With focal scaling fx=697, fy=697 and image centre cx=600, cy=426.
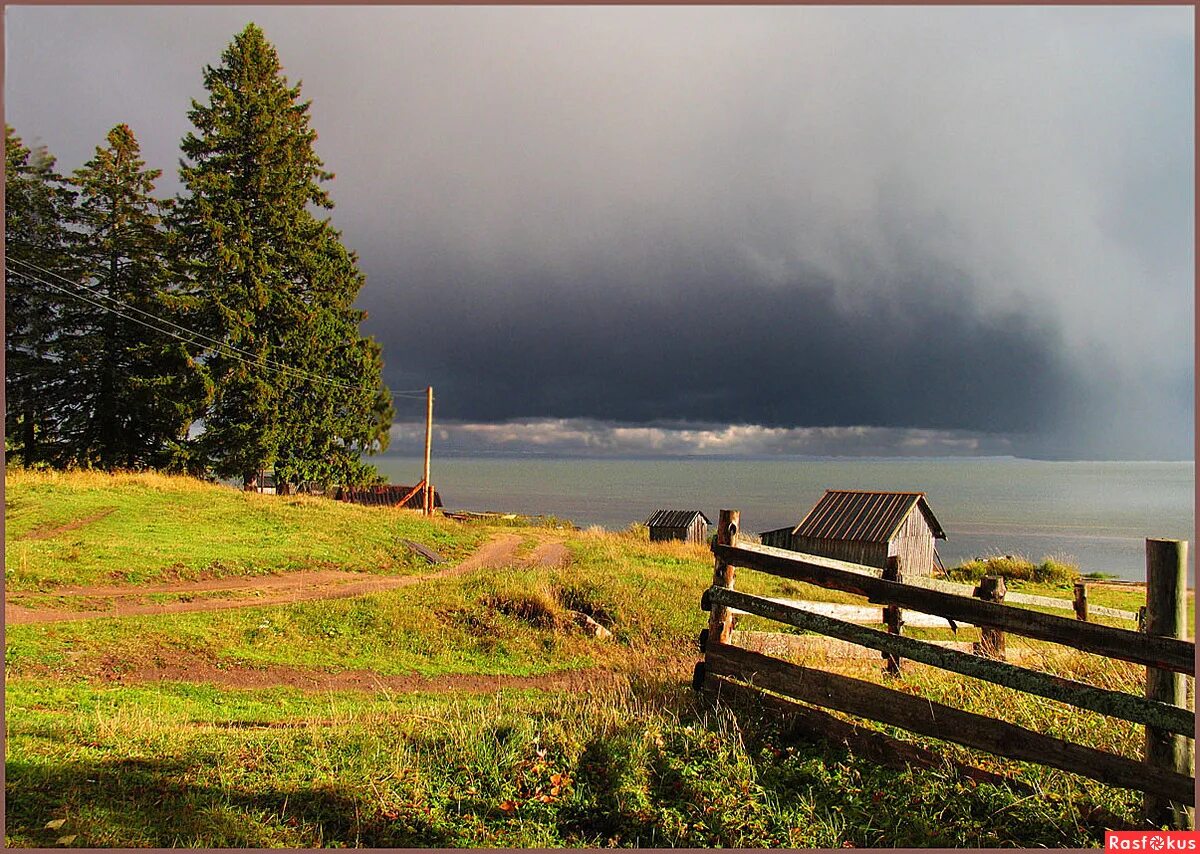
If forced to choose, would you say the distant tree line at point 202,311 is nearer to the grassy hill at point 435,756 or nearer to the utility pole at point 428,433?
the utility pole at point 428,433

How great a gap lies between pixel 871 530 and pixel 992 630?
28.1 m

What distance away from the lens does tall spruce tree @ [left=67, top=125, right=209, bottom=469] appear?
34.7 metres

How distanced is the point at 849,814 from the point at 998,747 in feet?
4.18

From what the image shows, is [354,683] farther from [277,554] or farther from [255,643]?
[277,554]

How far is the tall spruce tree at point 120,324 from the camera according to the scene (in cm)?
Result: 3472

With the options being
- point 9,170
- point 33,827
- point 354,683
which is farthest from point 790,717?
point 9,170

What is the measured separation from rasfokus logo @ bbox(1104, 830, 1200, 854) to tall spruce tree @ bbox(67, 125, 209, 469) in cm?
3732

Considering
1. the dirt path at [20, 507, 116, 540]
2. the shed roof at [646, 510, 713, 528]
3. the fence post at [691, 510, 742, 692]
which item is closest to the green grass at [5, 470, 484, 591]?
the dirt path at [20, 507, 116, 540]

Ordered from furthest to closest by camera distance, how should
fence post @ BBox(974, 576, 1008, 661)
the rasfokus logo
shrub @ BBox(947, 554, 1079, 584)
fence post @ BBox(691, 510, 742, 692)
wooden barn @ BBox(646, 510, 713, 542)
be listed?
wooden barn @ BBox(646, 510, 713, 542)
shrub @ BBox(947, 554, 1079, 584)
fence post @ BBox(974, 576, 1008, 661)
fence post @ BBox(691, 510, 742, 692)
the rasfokus logo

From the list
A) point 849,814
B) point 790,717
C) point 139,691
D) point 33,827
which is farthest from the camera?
point 139,691

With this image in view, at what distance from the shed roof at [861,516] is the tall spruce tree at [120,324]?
32261mm

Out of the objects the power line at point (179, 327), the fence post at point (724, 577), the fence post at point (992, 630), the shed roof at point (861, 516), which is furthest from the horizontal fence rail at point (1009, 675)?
the power line at point (179, 327)

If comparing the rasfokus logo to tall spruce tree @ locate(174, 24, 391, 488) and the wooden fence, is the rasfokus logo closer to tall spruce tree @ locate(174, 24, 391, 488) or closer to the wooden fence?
the wooden fence

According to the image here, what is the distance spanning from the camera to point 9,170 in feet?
119
